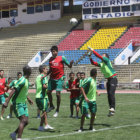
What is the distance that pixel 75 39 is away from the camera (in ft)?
133

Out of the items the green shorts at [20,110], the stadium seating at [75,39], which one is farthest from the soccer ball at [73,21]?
the green shorts at [20,110]

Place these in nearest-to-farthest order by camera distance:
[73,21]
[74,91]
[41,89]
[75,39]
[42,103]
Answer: [42,103] → [41,89] → [74,91] → [75,39] → [73,21]

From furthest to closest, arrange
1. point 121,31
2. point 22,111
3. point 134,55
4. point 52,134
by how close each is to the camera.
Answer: point 121,31 → point 134,55 → point 52,134 → point 22,111

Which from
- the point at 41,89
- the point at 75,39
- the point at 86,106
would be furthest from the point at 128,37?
the point at 86,106

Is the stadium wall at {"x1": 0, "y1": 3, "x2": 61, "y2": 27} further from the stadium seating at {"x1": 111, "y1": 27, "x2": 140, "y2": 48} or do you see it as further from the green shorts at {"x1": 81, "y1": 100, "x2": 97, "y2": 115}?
the green shorts at {"x1": 81, "y1": 100, "x2": 97, "y2": 115}

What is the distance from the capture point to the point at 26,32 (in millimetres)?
45656

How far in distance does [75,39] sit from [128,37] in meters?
6.04

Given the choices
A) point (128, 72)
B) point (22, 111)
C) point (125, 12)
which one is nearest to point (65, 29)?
point (125, 12)

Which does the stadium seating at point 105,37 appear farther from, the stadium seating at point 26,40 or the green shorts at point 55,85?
the green shorts at point 55,85

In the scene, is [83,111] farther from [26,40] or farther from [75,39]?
[26,40]

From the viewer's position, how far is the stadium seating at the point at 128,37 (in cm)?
3672

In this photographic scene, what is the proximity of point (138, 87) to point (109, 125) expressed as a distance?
67.5 ft

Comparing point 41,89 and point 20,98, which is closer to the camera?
point 20,98

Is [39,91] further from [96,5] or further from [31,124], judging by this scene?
[96,5]
